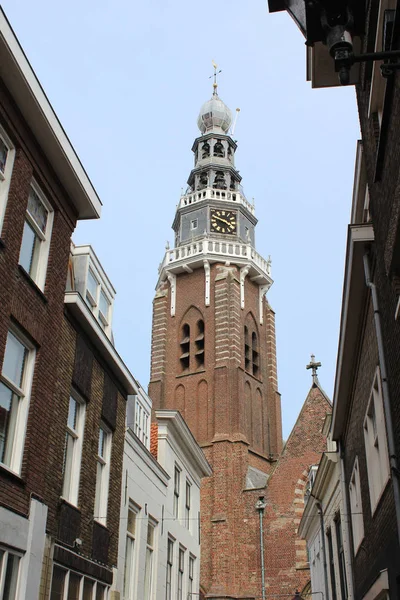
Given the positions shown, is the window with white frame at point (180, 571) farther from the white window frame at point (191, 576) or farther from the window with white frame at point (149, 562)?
the window with white frame at point (149, 562)

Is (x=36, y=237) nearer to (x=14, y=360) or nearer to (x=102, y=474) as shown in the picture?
(x=14, y=360)

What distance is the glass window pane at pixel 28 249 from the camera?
9523 millimetres

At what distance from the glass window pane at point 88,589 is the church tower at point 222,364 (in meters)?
24.9

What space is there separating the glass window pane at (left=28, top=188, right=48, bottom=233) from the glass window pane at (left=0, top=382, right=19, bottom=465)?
273cm

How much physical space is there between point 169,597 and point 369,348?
447 inches

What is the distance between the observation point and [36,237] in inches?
397

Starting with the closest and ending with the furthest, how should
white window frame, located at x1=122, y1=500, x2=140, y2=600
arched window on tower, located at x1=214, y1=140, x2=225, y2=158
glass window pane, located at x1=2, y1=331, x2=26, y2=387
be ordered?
glass window pane, located at x1=2, y1=331, x2=26, y2=387, white window frame, located at x1=122, y1=500, x2=140, y2=600, arched window on tower, located at x1=214, y1=140, x2=225, y2=158

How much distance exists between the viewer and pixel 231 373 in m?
41.6

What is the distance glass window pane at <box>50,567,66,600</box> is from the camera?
9344 millimetres

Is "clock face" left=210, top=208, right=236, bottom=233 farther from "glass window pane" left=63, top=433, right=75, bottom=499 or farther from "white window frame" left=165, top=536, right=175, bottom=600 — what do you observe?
"glass window pane" left=63, top=433, right=75, bottom=499

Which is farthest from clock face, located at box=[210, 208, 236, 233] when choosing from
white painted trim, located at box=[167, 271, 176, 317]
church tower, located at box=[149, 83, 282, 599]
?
white painted trim, located at box=[167, 271, 176, 317]

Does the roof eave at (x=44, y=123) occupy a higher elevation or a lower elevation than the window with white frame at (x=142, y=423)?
higher

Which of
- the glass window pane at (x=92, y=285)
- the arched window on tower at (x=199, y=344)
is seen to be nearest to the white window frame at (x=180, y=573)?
the glass window pane at (x=92, y=285)

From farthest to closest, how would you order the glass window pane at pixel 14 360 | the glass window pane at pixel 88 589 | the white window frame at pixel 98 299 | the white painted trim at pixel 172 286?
the white painted trim at pixel 172 286 < the white window frame at pixel 98 299 < the glass window pane at pixel 88 589 < the glass window pane at pixel 14 360
